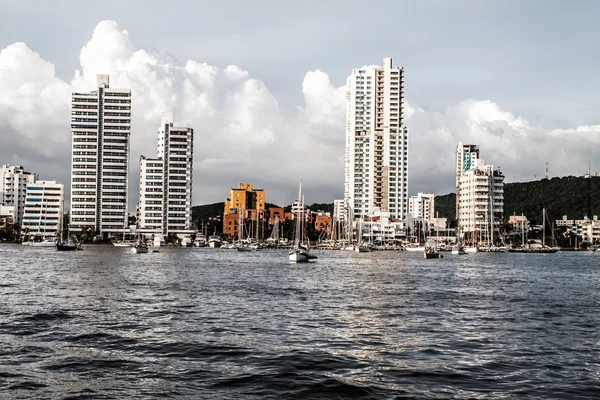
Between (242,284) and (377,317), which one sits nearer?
(377,317)

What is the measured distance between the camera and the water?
22.5 m

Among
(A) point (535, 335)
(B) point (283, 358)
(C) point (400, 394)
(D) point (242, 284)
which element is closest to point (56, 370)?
(B) point (283, 358)

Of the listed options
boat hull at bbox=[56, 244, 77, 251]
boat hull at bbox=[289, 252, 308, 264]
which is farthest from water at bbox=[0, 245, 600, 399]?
boat hull at bbox=[56, 244, 77, 251]

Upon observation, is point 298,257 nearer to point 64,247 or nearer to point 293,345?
point 293,345

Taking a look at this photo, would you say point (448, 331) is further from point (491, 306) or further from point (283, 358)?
point (491, 306)

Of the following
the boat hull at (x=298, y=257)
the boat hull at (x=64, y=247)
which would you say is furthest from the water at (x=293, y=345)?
the boat hull at (x=64, y=247)

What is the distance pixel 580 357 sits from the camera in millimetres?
28641

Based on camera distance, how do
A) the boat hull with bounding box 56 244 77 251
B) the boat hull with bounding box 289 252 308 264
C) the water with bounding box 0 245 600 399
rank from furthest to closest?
1. the boat hull with bounding box 56 244 77 251
2. the boat hull with bounding box 289 252 308 264
3. the water with bounding box 0 245 600 399

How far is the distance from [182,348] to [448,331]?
14.8 metres

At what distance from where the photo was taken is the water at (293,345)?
22.5 m

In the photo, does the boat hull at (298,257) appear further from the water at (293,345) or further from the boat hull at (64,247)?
the boat hull at (64,247)

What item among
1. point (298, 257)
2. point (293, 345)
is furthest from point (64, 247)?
point (293, 345)

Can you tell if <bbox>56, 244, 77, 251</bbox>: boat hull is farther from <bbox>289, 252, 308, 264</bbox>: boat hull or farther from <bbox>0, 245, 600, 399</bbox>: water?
<bbox>0, 245, 600, 399</bbox>: water

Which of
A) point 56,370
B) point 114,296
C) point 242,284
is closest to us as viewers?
point 56,370
